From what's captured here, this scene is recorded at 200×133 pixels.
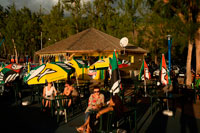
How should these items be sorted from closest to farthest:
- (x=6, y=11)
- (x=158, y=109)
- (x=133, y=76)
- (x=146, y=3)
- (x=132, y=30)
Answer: (x=158, y=109) → (x=146, y=3) → (x=133, y=76) → (x=132, y=30) → (x=6, y=11)

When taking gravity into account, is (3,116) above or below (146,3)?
below

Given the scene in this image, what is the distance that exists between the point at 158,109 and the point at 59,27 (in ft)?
115

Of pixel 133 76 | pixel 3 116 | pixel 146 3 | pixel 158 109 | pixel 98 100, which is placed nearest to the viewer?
pixel 98 100

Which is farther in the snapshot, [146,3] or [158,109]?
[146,3]

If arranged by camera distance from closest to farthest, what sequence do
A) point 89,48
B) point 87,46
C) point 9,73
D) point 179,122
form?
1. point 179,122
2. point 9,73
3. point 89,48
4. point 87,46

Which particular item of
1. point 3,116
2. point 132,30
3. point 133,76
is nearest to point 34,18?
point 132,30

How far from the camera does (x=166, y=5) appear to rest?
1230 centimetres

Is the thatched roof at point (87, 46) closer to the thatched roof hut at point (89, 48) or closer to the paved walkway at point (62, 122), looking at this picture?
the thatched roof hut at point (89, 48)

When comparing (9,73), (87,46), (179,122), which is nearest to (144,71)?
(179,122)

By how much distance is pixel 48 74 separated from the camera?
23.0ft

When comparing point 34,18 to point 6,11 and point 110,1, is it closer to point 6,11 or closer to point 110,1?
point 6,11

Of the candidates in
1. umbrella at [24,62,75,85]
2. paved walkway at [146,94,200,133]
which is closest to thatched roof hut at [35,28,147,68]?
paved walkway at [146,94,200,133]

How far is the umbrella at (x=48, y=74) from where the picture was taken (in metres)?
6.86

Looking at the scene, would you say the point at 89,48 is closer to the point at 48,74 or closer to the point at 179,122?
the point at 48,74
